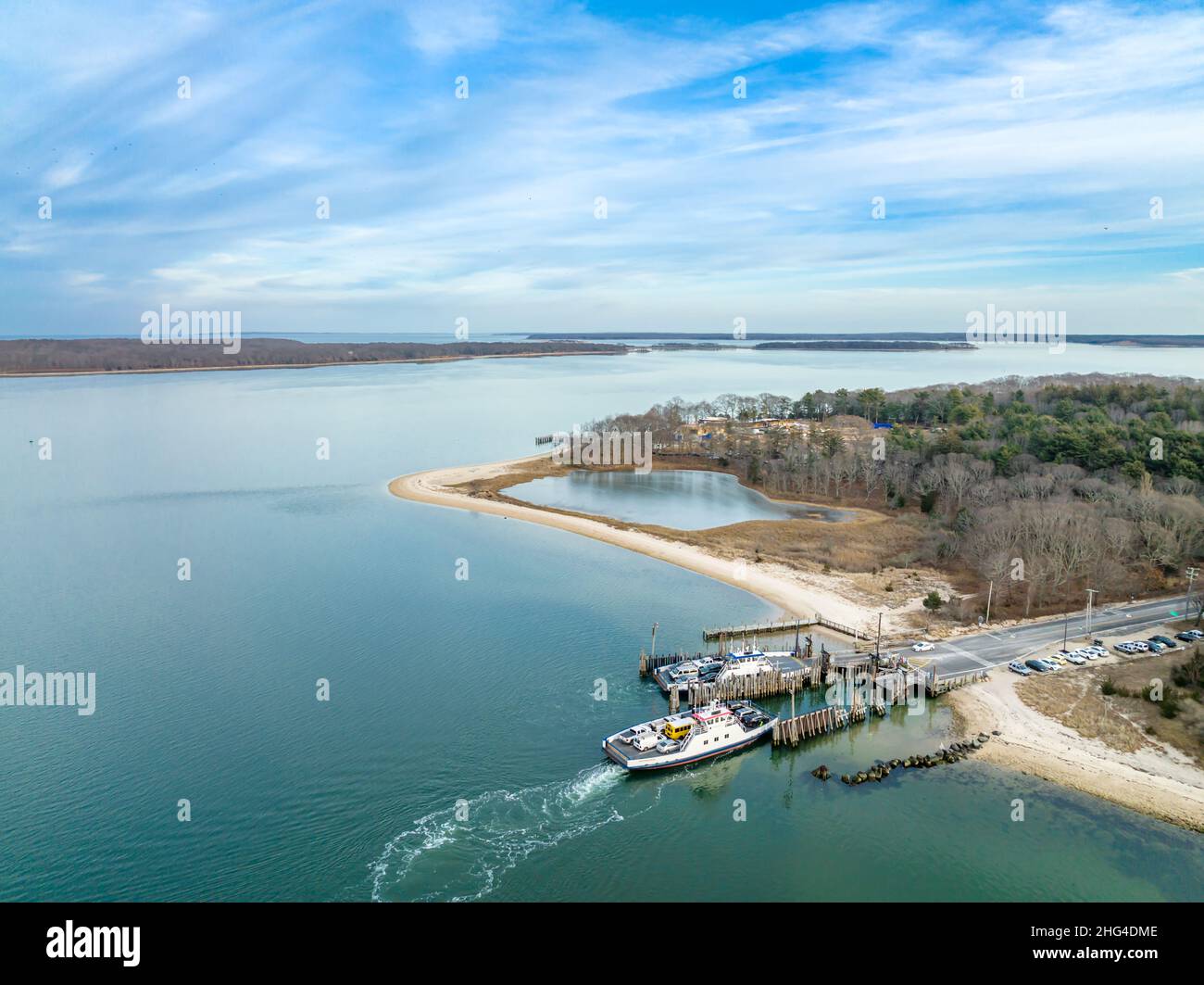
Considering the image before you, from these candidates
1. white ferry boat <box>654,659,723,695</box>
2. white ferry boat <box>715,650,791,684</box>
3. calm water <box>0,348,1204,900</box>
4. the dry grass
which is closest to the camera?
calm water <box>0,348,1204,900</box>

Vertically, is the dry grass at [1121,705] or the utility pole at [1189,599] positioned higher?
the utility pole at [1189,599]

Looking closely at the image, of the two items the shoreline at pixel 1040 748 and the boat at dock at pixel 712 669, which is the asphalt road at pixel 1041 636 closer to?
the shoreline at pixel 1040 748

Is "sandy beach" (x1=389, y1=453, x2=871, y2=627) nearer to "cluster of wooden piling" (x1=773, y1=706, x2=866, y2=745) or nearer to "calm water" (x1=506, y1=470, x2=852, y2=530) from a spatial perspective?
"calm water" (x1=506, y1=470, x2=852, y2=530)

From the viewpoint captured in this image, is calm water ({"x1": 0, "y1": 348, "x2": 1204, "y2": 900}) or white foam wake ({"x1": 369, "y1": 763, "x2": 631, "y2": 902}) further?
calm water ({"x1": 0, "y1": 348, "x2": 1204, "y2": 900})

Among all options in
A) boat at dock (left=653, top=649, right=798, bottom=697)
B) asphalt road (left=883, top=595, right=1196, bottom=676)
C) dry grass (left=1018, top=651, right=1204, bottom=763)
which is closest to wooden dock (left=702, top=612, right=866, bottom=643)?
asphalt road (left=883, top=595, right=1196, bottom=676)

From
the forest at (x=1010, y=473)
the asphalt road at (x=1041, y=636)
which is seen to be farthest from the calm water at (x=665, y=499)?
the asphalt road at (x=1041, y=636)

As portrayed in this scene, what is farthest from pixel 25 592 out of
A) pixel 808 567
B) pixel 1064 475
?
pixel 1064 475

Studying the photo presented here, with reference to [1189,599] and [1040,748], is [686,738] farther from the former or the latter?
[1189,599]

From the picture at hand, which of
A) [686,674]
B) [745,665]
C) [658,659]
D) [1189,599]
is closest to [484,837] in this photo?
[686,674]
